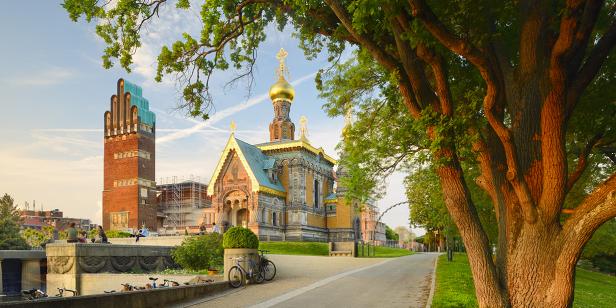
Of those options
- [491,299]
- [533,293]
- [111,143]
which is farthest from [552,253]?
[111,143]

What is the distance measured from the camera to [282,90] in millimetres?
60719

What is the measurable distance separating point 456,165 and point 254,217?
4263 cm

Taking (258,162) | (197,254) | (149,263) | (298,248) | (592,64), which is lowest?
(298,248)

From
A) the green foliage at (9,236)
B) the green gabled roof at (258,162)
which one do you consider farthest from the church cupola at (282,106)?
the green foliage at (9,236)

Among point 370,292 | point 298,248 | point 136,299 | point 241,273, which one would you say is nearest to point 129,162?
point 298,248

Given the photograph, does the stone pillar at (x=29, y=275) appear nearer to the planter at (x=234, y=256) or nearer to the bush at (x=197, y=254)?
the bush at (x=197, y=254)

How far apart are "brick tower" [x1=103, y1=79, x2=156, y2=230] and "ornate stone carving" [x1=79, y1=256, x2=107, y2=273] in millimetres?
44848

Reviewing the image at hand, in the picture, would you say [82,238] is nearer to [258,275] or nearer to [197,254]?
[197,254]

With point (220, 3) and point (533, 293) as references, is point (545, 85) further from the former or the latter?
point (220, 3)

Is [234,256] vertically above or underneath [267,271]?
above

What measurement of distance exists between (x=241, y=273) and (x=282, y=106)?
45962 millimetres

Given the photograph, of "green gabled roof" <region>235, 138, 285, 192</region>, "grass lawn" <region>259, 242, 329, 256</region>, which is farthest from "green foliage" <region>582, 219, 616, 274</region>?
"green gabled roof" <region>235, 138, 285, 192</region>

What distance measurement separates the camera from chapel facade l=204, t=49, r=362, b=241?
170 ft

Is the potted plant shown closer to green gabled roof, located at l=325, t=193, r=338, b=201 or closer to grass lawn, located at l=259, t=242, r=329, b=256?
grass lawn, located at l=259, t=242, r=329, b=256
